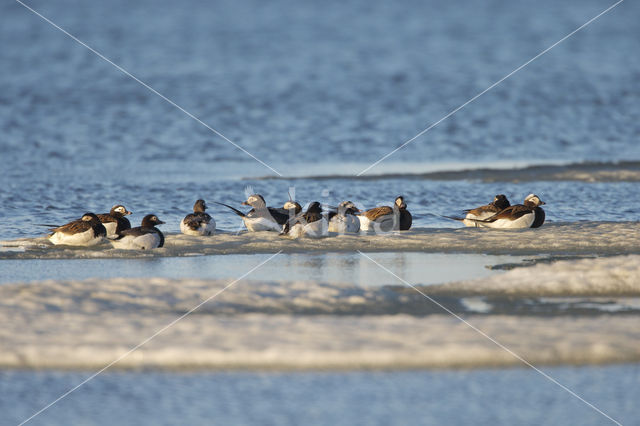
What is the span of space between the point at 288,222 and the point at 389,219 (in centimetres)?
165

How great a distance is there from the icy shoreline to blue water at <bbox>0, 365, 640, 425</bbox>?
5.44 meters

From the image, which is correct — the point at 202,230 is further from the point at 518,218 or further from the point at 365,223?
the point at 518,218

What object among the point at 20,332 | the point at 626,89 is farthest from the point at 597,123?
the point at 20,332

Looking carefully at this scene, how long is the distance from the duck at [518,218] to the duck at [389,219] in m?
1.28

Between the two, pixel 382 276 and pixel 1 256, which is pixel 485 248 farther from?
pixel 1 256

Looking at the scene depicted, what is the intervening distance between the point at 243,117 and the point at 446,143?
690 centimetres

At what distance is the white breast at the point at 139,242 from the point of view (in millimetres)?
12289

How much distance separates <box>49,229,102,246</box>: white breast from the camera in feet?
41.5

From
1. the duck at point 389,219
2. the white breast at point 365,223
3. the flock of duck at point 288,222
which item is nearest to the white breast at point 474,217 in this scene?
the flock of duck at point 288,222

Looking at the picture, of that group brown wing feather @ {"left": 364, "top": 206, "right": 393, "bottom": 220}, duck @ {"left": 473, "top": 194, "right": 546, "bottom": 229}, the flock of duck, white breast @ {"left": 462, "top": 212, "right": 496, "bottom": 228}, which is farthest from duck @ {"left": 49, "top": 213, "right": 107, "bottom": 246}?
duck @ {"left": 473, "top": 194, "right": 546, "bottom": 229}

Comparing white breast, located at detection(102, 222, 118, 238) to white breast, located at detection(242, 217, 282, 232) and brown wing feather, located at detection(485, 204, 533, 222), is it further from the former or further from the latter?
brown wing feather, located at detection(485, 204, 533, 222)

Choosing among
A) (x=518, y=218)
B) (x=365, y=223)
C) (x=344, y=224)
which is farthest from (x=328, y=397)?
(x=518, y=218)

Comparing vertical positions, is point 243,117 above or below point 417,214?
above

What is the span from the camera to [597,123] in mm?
28094
